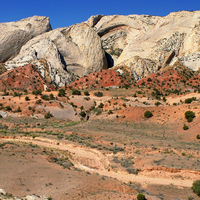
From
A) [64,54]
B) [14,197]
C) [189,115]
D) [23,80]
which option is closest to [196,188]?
[14,197]

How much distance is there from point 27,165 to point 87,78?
1839 inches

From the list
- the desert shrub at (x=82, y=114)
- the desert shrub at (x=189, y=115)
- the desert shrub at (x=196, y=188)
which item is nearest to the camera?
the desert shrub at (x=196, y=188)

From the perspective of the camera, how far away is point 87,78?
61.8 meters

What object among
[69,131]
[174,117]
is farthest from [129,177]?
[174,117]

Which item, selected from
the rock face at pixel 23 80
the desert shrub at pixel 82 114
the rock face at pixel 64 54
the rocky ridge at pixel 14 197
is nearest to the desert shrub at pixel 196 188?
the rocky ridge at pixel 14 197

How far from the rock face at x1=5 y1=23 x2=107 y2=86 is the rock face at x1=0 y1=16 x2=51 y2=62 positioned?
11.8 ft

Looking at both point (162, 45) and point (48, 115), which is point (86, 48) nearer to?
point (162, 45)

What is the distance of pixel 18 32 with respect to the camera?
77.9 m

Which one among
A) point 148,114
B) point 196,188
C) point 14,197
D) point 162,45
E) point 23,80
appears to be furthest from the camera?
point 162,45

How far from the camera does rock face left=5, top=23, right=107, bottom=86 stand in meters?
69.1

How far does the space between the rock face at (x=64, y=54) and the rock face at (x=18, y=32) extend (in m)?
3.59

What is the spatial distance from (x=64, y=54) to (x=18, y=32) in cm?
1621

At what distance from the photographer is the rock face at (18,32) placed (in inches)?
3000

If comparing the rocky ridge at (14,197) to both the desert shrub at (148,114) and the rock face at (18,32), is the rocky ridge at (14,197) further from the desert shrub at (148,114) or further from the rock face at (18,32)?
the rock face at (18,32)
